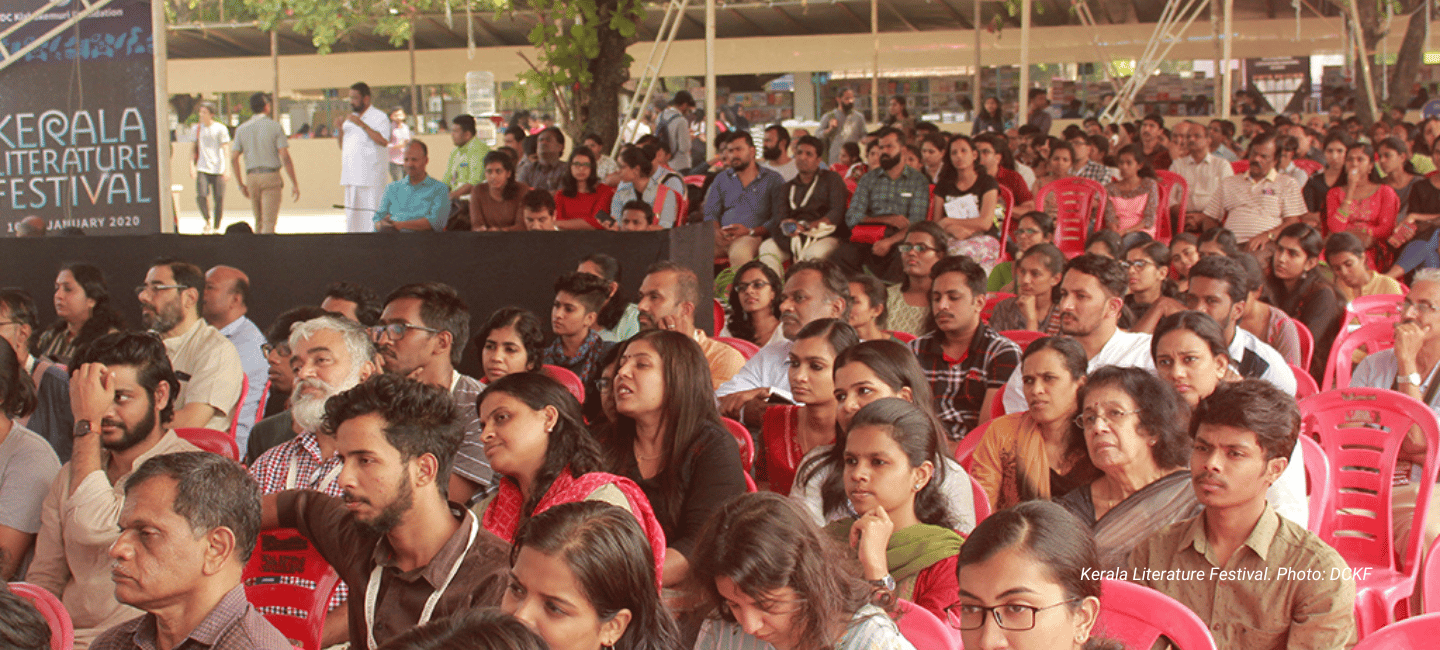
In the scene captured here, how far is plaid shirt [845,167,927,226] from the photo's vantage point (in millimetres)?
7699

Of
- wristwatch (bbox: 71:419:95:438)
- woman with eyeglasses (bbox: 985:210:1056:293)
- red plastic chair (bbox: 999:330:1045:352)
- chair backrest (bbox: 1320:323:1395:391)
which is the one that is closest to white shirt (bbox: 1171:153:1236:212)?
woman with eyeglasses (bbox: 985:210:1056:293)

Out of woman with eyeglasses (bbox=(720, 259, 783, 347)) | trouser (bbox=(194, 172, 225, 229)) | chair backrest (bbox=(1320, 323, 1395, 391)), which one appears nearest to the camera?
chair backrest (bbox=(1320, 323, 1395, 391))

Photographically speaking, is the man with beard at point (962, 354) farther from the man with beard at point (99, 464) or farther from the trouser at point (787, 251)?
the trouser at point (787, 251)

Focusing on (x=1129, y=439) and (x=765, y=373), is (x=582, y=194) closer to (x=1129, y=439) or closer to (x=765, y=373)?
(x=765, y=373)

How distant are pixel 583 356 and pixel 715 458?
6.29ft

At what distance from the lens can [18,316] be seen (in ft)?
15.1

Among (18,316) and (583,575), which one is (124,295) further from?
(583,575)

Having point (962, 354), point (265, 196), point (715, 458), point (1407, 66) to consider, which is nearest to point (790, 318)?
point (962, 354)

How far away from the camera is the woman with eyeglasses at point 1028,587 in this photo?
1973 millimetres

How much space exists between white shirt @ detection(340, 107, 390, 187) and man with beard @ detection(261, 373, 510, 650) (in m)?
8.30

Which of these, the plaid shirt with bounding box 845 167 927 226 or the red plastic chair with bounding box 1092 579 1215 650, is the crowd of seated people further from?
the plaid shirt with bounding box 845 167 927 226

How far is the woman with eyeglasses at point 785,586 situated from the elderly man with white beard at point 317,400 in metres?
1.04

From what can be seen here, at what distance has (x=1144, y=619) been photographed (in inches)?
87.6

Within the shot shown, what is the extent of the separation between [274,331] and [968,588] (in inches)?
129
